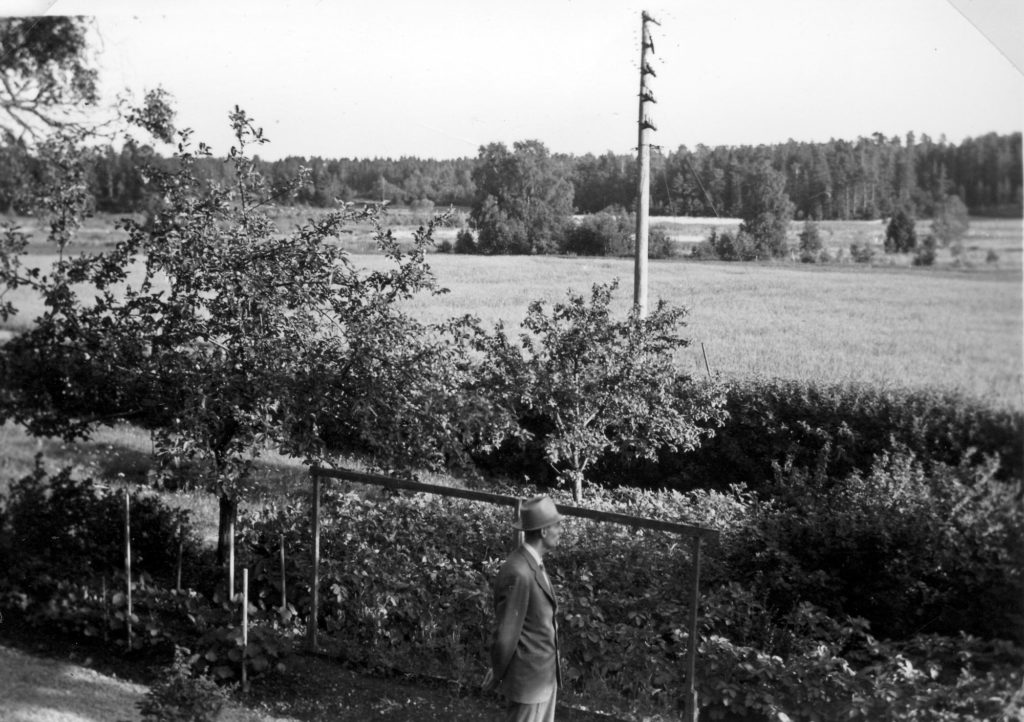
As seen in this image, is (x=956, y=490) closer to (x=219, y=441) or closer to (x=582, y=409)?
(x=582, y=409)

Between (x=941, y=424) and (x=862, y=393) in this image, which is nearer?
(x=941, y=424)

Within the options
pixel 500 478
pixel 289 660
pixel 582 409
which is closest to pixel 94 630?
pixel 289 660

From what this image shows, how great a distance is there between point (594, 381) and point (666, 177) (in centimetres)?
114

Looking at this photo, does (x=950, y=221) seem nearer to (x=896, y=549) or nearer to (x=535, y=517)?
(x=896, y=549)

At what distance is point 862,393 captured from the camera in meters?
4.33

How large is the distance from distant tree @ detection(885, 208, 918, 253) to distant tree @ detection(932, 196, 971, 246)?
5.1 inches

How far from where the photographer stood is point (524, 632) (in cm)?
313

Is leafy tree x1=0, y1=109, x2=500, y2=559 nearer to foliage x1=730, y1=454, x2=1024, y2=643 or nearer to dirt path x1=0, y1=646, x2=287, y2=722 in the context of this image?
dirt path x1=0, y1=646, x2=287, y2=722

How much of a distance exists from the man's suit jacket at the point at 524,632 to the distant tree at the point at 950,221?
2.02 metres

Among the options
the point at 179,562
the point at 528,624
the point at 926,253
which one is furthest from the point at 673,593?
the point at 179,562

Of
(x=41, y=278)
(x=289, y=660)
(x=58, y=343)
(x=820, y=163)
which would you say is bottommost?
(x=289, y=660)

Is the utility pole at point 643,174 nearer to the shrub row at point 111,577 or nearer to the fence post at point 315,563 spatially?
the fence post at point 315,563

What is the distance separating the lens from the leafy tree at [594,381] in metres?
4.95

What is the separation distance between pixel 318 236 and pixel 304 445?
995mm
